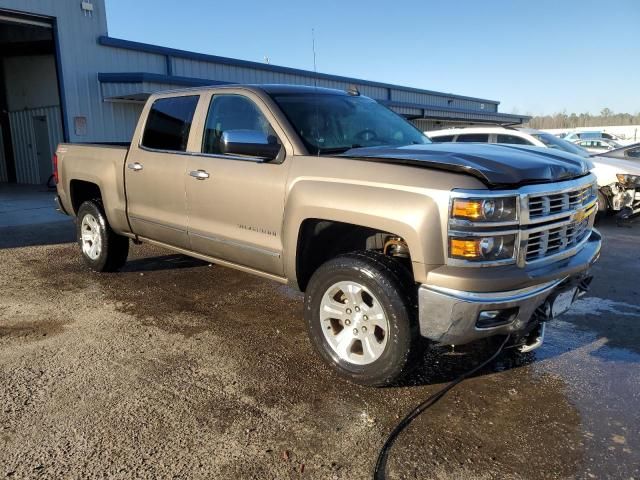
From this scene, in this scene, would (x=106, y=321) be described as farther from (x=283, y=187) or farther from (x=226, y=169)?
(x=283, y=187)

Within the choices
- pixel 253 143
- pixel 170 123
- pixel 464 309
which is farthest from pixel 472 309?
pixel 170 123

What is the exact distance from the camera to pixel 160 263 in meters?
6.90

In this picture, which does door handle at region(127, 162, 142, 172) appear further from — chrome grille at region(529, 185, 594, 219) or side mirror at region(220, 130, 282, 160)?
chrome grille at region(529, 185, 594, 219)

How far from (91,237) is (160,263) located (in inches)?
36.5

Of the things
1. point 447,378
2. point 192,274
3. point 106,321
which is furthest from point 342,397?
point 192,274

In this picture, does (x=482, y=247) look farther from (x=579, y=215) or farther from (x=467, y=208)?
(x=579, y=215)

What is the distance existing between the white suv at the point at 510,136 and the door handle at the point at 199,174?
6146 mm

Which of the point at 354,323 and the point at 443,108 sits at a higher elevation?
the point at 443,108

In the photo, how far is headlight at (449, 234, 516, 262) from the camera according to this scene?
9.80ft

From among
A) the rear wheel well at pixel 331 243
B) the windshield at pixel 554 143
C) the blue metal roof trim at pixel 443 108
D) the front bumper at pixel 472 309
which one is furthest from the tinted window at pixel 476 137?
the blue metal roof trim at pixel 443 108

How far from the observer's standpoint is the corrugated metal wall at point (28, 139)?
17703 mm

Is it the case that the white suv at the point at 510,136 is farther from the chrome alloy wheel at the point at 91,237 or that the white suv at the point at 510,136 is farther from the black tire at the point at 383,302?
the black tire at the point at 383,302

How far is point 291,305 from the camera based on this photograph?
5.26 m

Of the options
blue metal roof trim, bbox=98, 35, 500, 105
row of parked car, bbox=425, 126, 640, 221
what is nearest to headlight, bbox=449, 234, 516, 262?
row of parked car, bbox=425, 126, 640, 221
